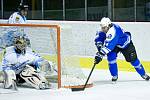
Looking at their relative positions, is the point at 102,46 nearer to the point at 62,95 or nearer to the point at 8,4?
the point at 62,95

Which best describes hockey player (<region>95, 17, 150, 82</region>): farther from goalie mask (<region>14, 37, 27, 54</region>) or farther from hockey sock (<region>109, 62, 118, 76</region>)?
goalie mask (<region>14, 37, 27, 54</region>)

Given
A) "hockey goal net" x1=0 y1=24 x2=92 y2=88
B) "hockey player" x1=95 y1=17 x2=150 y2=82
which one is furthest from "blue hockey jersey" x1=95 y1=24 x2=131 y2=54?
"hockey goal net" x1=0 y1=24 x2=92 y2=88

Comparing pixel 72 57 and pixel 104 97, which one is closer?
pixel 104 97

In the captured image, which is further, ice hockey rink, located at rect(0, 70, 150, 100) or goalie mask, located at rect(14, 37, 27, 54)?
goalie mask, located at rect(14, 37, 27, 54)

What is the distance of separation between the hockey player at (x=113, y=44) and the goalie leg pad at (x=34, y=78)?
83cm

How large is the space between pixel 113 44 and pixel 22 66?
4.52ft

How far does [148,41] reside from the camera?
1145cm

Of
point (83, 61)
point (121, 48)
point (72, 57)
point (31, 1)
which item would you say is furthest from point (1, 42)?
point (31, 1)

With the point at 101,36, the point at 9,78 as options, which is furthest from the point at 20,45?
the point at 101,36

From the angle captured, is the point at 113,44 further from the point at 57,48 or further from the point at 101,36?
the point at 57,48

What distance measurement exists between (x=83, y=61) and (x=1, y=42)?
311cm

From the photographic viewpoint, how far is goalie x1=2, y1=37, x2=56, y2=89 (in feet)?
29.5

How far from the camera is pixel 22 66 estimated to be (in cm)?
913

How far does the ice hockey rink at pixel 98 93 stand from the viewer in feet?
27.0
